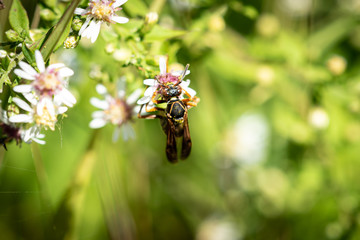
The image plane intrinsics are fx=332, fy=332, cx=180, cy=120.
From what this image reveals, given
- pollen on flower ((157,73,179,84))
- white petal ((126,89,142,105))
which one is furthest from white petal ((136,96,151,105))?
white petal ((126,89,142,105))

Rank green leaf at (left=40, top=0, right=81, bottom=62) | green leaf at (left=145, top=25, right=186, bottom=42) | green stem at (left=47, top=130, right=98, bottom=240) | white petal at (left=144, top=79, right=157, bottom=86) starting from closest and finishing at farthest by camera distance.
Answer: green leaf at (left=40, top=0, right=81, bottom=62), white petal at (left=144, top=79, right=157, bottom=86), green leaf at (left=145, top=25, right=186, bottom=42), green stem at (left=47, top=130, right=98, bottom=240)

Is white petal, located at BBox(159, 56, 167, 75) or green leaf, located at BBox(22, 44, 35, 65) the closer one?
green leaf, located at BBox(22, 44, 35, 65)

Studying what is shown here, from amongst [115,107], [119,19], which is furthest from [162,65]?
[115,107]

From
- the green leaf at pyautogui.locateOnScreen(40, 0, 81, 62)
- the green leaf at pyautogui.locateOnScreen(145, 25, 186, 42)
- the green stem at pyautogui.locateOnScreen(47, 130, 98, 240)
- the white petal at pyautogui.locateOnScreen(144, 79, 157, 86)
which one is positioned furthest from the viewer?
the green stem at pyautogui.locateOnScreen(47, 130, 98, 240)

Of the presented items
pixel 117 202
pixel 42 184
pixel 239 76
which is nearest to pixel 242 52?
pixel 239 76

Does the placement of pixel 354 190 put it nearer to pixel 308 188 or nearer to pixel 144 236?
pixel 308 188

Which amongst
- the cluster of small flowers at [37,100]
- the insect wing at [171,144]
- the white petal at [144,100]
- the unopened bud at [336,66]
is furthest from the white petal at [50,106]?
the unopened bud at [336,66]

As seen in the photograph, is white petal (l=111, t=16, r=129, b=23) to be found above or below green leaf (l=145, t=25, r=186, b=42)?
above

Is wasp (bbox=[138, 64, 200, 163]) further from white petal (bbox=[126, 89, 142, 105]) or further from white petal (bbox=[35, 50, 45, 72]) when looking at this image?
white petal (bbox=[35, 50, 45, 72])
